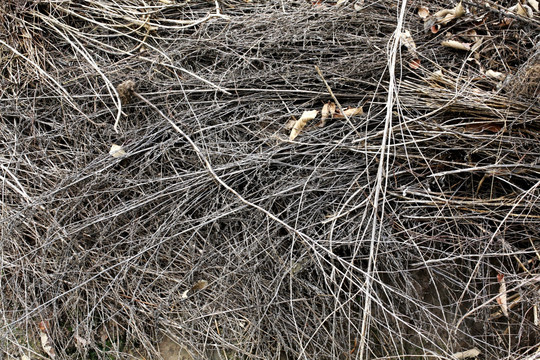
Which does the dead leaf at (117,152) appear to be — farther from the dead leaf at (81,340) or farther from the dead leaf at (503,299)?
the dead leaf at (503,299)

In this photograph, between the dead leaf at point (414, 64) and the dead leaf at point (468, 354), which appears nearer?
the dead leaf at point (468, 354)

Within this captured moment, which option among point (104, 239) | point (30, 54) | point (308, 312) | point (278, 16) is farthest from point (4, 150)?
point (308, 312)

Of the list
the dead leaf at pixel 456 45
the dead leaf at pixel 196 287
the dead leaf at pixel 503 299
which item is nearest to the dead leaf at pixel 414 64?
the dead leaf at pixel 456 45

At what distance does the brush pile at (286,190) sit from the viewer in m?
2.15

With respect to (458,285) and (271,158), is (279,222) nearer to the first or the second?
(271,158)

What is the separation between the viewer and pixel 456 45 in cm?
235

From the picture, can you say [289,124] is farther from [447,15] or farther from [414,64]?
[447,15]

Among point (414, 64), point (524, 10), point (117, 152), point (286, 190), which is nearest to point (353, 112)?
point (414, 64)

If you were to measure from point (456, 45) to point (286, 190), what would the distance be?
1.16 m

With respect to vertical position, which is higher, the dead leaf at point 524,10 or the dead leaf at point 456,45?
the dead leaf at point 524,10

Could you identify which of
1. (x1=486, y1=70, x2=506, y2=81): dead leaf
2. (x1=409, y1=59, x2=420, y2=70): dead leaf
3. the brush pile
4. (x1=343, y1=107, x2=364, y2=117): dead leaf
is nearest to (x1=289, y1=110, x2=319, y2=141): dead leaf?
the brush pile

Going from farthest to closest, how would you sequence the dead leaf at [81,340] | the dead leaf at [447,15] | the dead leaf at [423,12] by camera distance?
the dead leaf at [423,12] → the dead leaf at [447,15] → the dead leaf at [81,340]

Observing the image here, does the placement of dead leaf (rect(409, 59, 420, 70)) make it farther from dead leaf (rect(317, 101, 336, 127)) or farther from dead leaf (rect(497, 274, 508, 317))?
dead leaf (rect(497, 274, 508, 317))

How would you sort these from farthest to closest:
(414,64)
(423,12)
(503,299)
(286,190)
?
(423,12) → (414,64) → (286,190) → (503,299)
